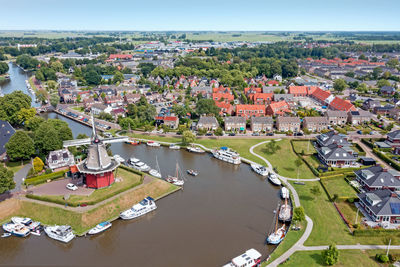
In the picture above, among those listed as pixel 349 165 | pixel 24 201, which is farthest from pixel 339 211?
pixel 24 201

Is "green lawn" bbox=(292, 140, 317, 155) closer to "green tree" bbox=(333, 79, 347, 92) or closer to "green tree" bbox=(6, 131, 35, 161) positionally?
"green tree" bbox=(6, 131, 35, 161)

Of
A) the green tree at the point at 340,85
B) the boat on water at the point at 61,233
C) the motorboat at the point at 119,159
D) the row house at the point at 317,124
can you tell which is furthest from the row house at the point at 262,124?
the green tree at the point at 340,85

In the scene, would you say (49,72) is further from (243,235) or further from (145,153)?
(243,235)

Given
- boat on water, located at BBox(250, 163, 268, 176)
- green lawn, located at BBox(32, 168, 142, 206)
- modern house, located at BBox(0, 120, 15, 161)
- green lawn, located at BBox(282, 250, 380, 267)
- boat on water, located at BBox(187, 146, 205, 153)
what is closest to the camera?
green lawn, located at BBox(282, 250, 380, 267)

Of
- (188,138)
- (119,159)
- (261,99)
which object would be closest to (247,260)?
(119,159)

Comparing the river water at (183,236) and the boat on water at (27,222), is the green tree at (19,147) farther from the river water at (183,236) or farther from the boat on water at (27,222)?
the river water at (183,236)

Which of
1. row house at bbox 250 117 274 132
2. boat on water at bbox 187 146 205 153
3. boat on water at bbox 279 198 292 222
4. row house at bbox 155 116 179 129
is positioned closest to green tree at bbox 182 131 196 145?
boat on water at bbox 187 146 205 153

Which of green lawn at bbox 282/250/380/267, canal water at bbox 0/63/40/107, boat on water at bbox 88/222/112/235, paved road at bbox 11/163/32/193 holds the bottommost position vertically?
boat on water at bbox 88/222/112/235
